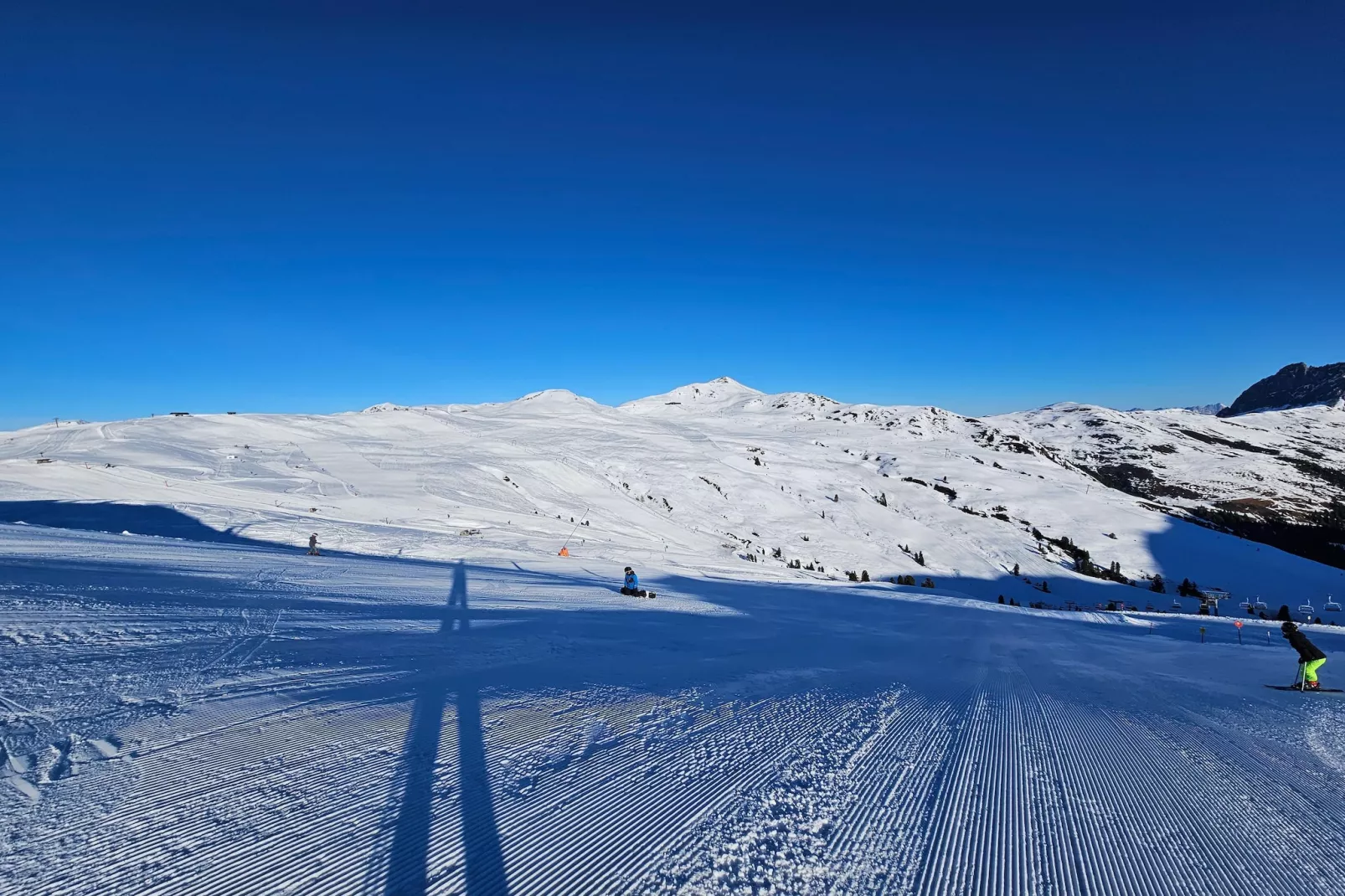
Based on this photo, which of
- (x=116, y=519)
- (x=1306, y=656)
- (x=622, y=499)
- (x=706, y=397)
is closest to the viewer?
(x=1306, y=656)

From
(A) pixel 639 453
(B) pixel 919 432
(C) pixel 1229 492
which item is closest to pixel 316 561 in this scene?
(A) pixel 639 453

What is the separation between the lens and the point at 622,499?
141 feet

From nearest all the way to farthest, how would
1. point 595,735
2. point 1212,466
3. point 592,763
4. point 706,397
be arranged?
point 592,763 < point 595,735 < point 1212,466 < point 706,397

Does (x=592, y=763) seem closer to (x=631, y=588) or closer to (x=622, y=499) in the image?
(x=631, y=588)

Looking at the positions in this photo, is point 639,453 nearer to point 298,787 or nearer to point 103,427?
point 103,427

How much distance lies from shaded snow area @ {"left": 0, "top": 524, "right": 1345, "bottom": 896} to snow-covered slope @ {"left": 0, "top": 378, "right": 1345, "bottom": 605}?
45.8 feet

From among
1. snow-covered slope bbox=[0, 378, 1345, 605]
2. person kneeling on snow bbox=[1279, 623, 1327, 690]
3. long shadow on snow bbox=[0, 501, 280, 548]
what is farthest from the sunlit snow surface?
snow-covered slope bbox=[0, 378, 1345, 605]

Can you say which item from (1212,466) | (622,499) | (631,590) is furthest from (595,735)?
(1212,466)

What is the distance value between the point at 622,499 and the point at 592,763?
37.7 m

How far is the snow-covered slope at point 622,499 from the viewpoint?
26.2m

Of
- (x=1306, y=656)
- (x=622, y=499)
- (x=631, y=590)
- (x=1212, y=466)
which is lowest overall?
(x=1306, y=656)

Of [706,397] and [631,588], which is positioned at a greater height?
[706,397]

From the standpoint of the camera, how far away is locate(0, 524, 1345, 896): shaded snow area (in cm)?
379

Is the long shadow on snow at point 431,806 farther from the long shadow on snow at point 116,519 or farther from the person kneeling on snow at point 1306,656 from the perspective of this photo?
the long shadow on snow at point 116,519
